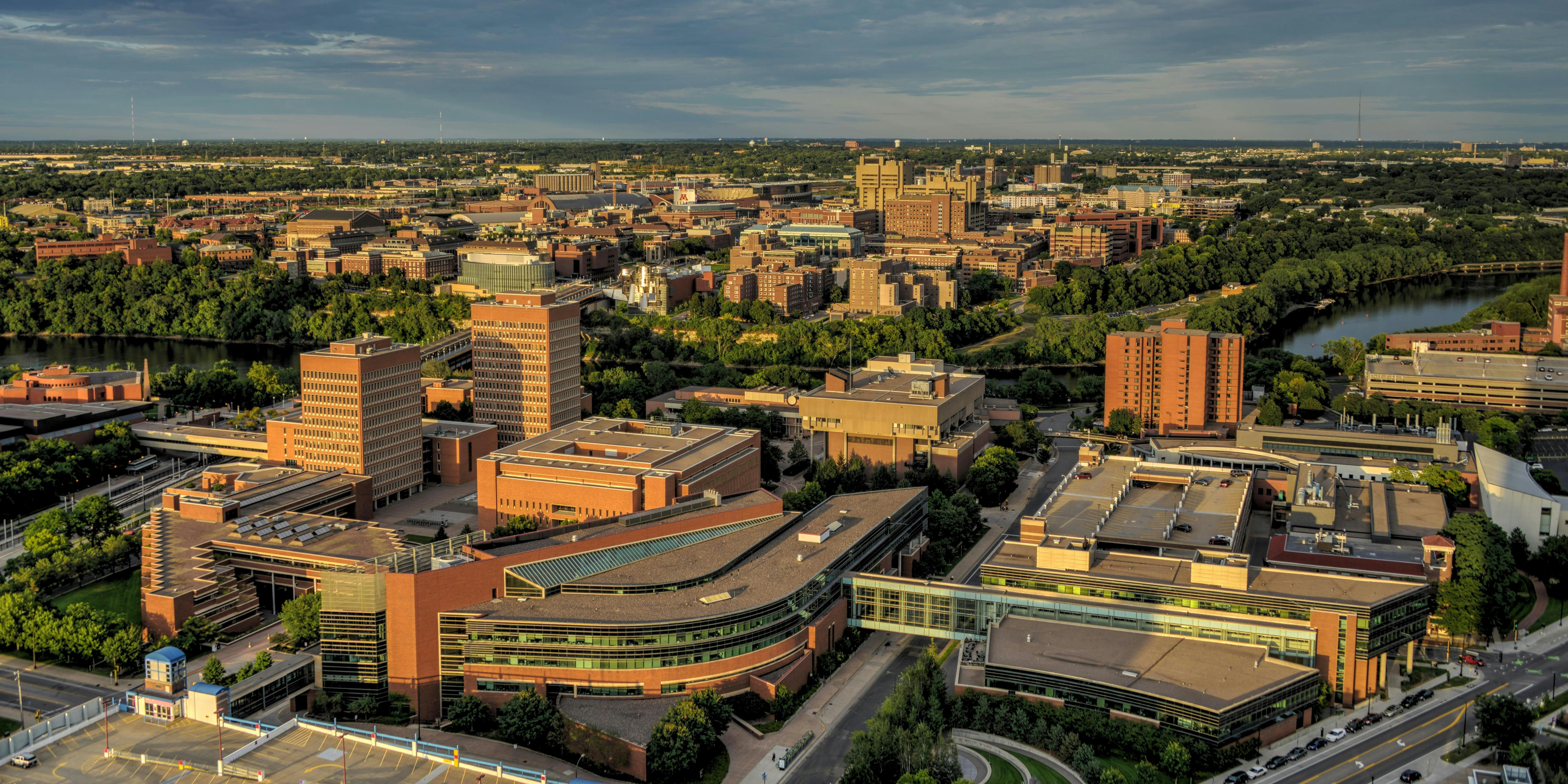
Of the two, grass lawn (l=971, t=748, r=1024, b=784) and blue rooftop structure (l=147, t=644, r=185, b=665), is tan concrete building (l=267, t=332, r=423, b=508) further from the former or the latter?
grass lawn (l=971, t=748, r=1024, b=784)

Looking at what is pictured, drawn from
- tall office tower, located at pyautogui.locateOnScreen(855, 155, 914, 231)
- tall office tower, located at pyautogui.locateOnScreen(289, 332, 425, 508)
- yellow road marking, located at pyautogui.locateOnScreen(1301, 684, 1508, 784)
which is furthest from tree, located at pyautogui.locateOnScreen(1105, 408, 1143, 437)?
tall office tower, located at pyautogui.locateOnScreen(855, 155, 914, 231)

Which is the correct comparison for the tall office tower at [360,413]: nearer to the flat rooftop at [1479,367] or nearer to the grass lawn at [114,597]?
the grass lawn at [114,597]

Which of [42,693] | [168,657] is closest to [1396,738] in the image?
[168,657]

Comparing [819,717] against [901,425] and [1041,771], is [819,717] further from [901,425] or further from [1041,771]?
[901,425]

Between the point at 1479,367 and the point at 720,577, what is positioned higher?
the point at 1479,367

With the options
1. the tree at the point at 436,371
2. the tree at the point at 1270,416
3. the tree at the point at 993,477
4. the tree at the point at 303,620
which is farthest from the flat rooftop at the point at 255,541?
the tree at the point at 1270,416
